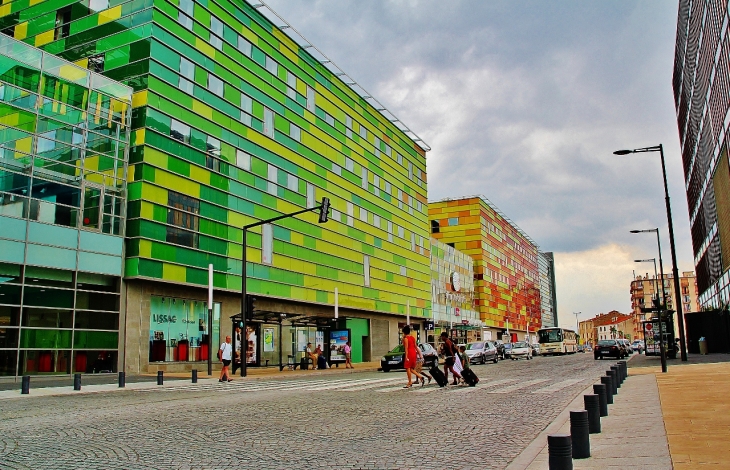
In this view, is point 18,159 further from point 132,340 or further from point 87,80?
point 132,340

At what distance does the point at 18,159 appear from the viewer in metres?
26.0

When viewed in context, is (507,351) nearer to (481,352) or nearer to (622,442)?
(481,352)

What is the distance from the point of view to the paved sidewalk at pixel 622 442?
676 cm

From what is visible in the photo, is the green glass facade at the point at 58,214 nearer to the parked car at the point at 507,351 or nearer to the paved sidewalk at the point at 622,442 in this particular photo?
the paved sidewalk at the point at 622,442

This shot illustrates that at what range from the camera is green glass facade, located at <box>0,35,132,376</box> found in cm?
2572

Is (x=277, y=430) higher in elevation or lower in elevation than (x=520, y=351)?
lower

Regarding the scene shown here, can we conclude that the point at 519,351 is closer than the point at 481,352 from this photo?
No

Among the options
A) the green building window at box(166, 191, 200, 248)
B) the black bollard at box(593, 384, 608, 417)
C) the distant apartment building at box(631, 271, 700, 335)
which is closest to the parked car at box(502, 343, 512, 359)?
the green building window at box(166, 191, 200, 248)

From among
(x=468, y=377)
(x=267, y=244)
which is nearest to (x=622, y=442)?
(x=468, y=377)

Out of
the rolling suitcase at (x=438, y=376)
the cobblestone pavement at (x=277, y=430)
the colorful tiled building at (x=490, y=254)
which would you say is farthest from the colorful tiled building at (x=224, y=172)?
the colorful tiled building at (x=490, y=254)

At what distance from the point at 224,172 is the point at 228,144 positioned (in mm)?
1927

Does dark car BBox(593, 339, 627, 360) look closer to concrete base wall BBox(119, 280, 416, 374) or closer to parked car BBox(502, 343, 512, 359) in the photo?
parked car BBox(502, 343, 512, 359)

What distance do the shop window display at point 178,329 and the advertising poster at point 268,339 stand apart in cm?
417

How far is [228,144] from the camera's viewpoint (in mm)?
39062
